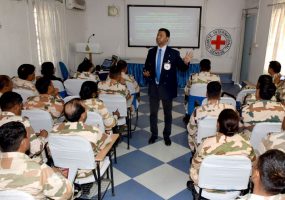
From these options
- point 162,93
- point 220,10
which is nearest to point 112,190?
point 162,93

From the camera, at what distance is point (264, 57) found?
19.5 ft

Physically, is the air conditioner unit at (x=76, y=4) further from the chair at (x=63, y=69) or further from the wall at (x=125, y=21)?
the chair at (x=63, y=69)

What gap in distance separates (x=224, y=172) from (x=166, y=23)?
6.47 m

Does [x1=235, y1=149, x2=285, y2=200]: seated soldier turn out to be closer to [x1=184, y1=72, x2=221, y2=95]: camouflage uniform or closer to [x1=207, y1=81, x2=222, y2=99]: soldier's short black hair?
[x1=207, y1=81, x2=222, y2=99]: soldier's short black hair

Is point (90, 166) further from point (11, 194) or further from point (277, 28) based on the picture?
point (277, 28)

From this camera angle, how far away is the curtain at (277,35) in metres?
5.13

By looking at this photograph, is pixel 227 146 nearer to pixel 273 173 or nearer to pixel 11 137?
pixel 273 173

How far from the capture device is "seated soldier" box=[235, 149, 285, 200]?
1200 mm

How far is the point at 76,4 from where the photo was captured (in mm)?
6504

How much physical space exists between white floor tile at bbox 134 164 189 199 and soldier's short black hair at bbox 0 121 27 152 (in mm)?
1583

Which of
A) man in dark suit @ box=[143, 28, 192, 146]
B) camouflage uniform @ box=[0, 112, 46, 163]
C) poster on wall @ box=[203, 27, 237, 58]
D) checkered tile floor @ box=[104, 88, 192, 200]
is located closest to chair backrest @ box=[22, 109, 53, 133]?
camouflage uniform @ box=[0, 112, 46, 163]

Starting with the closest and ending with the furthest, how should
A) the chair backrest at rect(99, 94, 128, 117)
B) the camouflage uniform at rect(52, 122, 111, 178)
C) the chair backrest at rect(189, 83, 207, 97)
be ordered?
the camouflage uniform at rect(52, 122, 111, 178), the chair backrest at rect(99, 94, 128, 117), the chair backrest at rect(189, 83, 207, 97)

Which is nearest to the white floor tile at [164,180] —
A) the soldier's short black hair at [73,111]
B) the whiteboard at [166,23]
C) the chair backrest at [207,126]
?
the chair backrest at [207,126]

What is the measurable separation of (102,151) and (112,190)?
630 millimetres
